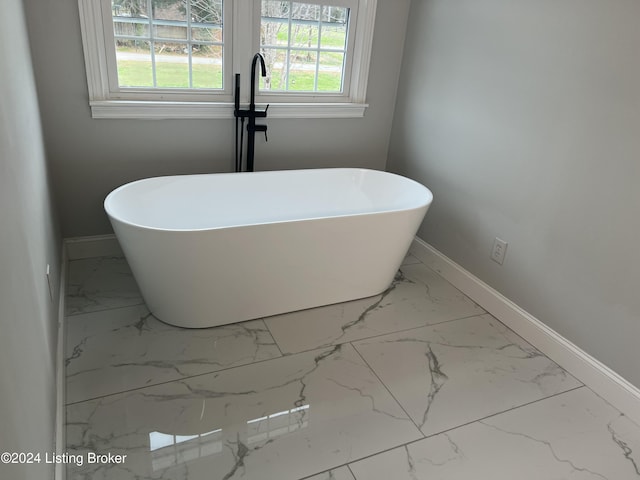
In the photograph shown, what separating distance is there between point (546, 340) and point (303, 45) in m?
2.23

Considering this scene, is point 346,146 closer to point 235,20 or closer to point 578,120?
point 235,20

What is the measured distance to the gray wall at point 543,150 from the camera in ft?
6.37

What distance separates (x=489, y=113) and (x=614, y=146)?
0.73 m

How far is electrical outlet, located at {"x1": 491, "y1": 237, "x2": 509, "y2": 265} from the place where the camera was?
99.7 inches

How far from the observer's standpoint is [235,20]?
2693 mm

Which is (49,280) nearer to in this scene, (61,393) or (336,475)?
(61,393)

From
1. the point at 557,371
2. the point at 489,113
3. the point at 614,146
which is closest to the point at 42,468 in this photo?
the point at 557,371

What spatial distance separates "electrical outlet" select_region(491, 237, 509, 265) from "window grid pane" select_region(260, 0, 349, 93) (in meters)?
1.46

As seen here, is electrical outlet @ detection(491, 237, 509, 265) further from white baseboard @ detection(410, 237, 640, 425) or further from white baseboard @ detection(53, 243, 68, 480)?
white baseboard @ detection(53, 243, 68, 480)

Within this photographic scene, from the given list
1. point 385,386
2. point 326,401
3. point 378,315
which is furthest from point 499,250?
point 326,401

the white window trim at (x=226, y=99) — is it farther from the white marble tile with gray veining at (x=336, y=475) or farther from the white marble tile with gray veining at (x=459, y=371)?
the white marble tile with gray veining at (x=336, y=475)

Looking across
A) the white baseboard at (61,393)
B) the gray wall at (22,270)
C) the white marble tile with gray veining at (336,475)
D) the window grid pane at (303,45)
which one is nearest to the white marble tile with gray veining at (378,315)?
the white marble tile with gray veining at (336,475)

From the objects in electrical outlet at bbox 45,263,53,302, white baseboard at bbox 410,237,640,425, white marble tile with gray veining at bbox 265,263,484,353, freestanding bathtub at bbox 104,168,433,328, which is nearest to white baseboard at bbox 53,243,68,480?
electrical outlet at bbox 45,263,53,302

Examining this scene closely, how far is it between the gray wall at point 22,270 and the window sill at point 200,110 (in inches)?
16.9
